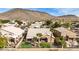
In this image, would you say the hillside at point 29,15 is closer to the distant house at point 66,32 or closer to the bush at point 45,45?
the distant house at point 66,32

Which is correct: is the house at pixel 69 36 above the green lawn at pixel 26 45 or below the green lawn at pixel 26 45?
above

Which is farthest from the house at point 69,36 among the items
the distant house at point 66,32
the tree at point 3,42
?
the tree at point 3,42

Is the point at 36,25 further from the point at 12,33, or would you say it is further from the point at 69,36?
the point at 69,36

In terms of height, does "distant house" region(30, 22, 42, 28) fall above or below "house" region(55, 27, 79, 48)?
above

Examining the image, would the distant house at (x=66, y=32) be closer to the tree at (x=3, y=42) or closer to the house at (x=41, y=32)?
the house at (x=41, y=32)

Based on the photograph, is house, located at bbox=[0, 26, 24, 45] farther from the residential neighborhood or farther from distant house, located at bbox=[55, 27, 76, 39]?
distant house, located at bbox=[55, 27, 76, 39]

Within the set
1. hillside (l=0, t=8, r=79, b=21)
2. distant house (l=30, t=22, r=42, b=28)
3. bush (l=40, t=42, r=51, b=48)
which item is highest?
hillside (l=0, t=8, r=79, b=21)

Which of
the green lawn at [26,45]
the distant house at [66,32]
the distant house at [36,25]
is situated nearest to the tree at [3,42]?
the green lawn at [26,45]

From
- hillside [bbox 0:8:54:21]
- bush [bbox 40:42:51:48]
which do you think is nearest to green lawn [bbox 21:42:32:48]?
bush [bbox 40:42:51:48]

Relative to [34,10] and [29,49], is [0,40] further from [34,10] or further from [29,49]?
[34,10]

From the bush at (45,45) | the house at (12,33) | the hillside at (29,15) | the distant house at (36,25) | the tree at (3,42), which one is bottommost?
the bush at (45,45)
